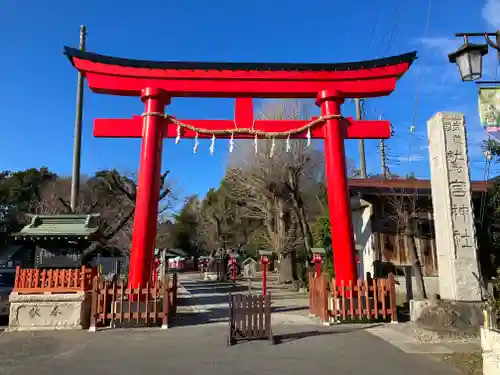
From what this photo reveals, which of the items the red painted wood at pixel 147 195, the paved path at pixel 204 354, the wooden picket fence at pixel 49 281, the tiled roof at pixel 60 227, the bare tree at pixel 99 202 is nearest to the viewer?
the paved path at pixel 204 354

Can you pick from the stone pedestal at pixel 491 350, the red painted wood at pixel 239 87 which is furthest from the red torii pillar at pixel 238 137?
the stone pedestal at pixel 491 350

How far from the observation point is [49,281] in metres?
11.0

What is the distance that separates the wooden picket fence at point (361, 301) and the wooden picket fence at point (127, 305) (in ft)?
14.8

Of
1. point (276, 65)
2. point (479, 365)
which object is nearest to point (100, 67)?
point (276, 65)

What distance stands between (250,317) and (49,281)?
6.06 m

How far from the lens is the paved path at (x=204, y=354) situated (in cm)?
663

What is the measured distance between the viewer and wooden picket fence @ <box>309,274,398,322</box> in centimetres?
1105

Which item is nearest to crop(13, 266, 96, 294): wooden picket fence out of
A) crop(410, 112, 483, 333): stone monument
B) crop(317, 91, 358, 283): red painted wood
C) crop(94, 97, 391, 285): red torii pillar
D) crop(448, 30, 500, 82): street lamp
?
crop(94, 97, 391, 285): red torii pillar

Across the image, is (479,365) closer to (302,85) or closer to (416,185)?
(302,85)

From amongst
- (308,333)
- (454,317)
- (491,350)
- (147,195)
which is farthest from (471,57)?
(147,195)

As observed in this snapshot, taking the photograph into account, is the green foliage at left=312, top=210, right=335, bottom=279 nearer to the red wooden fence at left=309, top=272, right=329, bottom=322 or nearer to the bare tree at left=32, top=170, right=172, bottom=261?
the red wooden fence at left=309, top=272, right=329, bottom=322

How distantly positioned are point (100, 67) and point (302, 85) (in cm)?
650

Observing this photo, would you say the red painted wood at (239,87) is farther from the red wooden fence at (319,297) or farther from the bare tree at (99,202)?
the bare tree at (99,202)

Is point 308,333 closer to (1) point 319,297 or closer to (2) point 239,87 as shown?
(1) point 319,297
